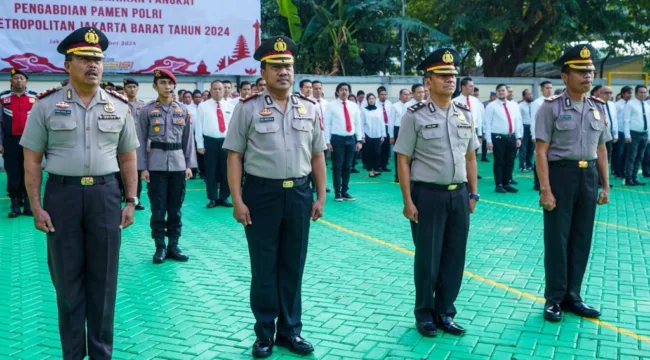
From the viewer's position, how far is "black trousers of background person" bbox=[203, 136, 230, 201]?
1053cm

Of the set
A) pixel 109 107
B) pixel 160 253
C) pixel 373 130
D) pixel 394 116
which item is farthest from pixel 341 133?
pixel 109 107

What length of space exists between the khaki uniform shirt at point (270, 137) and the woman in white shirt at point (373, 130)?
10.1 metres

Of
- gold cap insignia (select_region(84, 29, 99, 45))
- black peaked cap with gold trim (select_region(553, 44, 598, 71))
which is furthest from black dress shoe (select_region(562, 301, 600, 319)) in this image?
gold cap insignia (select_region(84, 29, 99, 45))

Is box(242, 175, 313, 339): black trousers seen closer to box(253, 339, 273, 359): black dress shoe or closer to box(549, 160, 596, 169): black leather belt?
box(253, 339, 273, 359): black dress shoe

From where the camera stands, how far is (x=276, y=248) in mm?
4422

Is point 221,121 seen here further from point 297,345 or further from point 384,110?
point 297,345

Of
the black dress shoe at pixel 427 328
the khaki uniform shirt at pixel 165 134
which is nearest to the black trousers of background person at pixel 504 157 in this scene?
the khaki uniform shirt at pixel 165 134

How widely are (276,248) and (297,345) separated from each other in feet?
2.16

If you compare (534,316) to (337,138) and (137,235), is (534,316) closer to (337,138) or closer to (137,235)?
(137,235)

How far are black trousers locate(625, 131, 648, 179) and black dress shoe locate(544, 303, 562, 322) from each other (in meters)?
8.87

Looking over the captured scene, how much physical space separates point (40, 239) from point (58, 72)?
7276 mm

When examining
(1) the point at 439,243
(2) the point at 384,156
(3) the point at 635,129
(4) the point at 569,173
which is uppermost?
(3) the point at 635,129

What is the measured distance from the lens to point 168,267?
676 centimetres

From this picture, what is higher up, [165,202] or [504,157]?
[504,157]
